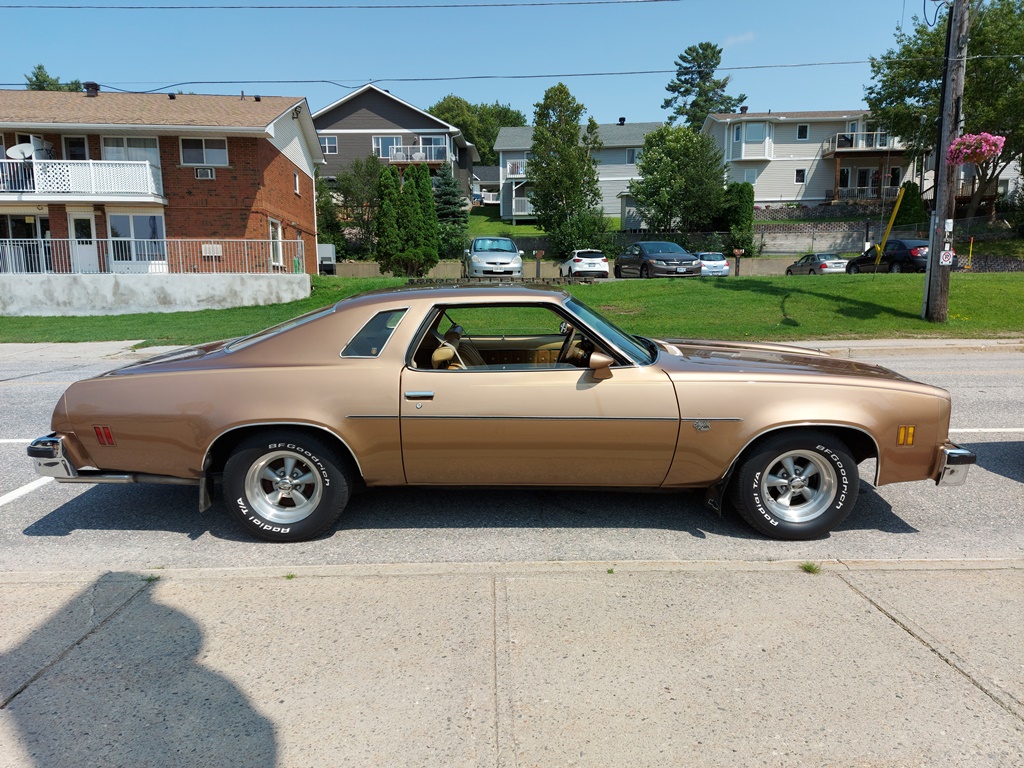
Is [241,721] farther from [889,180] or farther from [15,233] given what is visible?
[889,180]

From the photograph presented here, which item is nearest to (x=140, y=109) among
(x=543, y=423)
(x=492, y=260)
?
(x=492, y=260)

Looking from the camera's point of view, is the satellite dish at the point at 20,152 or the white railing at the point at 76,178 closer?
the satellite dish at the point at 20,152

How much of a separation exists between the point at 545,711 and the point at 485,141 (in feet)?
337

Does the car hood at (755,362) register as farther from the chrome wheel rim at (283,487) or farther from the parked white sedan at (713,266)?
the parked white sedan at (713,266)

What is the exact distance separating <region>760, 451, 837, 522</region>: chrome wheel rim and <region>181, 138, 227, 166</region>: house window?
2748 cm

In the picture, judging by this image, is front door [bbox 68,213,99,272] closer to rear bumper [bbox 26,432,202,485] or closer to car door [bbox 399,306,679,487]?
rear bumper [bbox 26,432,202,485]

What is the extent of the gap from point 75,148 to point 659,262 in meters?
21.8

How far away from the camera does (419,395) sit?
427 cm

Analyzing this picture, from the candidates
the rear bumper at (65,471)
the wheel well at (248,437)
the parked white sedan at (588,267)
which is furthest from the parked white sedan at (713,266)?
the rear bumper at (65,471)

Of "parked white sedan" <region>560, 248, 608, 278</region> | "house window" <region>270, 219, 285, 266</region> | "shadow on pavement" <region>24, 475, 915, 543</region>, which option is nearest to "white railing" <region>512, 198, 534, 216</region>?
"house window" <region>270, 219, 285, 266</region>

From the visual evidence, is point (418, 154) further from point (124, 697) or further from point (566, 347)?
point (124, 697)

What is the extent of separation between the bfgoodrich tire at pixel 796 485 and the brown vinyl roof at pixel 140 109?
1031 inches

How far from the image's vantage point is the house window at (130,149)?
27281 mm

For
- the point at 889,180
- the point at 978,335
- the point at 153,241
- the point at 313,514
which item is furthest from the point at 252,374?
the point at 889,180
